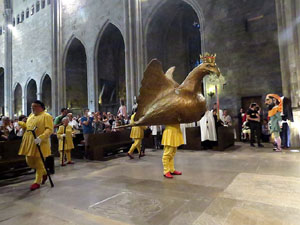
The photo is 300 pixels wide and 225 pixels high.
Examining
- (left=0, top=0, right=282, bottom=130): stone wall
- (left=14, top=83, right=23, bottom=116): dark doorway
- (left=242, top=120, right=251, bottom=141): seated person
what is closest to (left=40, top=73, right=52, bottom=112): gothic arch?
(left=0, top=0, right=282, bottom=130): stone wall

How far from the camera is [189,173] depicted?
13.8ft

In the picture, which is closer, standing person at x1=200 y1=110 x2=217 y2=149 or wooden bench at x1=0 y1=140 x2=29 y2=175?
wooden bench at x1=0 y1=140 x2=29 y2=175

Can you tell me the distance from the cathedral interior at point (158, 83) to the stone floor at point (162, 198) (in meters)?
0.02

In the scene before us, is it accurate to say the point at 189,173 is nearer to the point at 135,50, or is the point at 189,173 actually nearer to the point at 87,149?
the point at 87,149

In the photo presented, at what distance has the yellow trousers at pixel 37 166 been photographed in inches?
147

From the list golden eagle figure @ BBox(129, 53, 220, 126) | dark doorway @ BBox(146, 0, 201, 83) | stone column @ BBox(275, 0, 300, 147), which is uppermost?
dark doorway @ BBox(146, 0, 201, 83)

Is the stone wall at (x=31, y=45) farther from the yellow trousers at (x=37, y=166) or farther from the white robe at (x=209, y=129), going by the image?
the yellow trousers at (x=37, y=166)

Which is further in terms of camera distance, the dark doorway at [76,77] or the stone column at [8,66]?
the stone column at [8,66]

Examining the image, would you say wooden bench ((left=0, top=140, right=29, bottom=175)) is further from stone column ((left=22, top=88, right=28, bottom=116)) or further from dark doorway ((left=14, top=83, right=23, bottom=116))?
dark doorway ((left=14, top=83, right=23, bottom=116))

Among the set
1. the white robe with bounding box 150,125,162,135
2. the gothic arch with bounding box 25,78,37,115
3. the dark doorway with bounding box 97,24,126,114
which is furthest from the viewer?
the gothic arch with bounding box 25,78,37,115

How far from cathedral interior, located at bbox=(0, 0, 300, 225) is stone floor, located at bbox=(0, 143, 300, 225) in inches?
0.6

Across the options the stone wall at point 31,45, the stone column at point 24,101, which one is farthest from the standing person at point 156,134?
the stone column at point 24,101

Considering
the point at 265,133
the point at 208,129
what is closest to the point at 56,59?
the point at 208,129

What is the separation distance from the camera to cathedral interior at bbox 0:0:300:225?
255 cm
